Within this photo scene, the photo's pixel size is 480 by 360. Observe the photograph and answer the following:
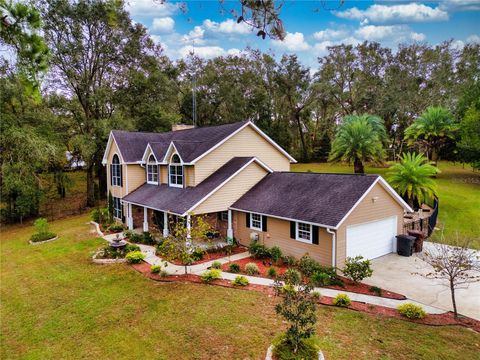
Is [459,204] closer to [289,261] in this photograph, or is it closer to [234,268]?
[289,261]

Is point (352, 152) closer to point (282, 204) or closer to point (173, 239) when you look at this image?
point (282, 204)

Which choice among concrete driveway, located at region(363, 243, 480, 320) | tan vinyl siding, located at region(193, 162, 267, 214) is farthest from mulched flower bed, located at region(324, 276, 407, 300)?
tan vinyl siding, located at region(193, 162, 267, 214)

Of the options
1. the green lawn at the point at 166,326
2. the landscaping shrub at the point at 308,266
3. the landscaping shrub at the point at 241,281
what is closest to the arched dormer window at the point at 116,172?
the green lawn at the point at 166,326

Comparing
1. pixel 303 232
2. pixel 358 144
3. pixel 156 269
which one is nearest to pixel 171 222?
pixel 156 269

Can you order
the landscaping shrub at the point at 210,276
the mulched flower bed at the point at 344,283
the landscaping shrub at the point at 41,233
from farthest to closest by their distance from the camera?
the landscaping shrub at the point at 41,233, the landscaping shrub at the point at 210,276, the mulched flower bed at the point at 344,283

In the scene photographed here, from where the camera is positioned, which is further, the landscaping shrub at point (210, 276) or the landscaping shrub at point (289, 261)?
the landscaping shrub at point (289, 261)

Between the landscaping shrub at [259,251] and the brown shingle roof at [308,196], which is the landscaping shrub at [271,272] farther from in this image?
the brown shingle roof at [308,196]

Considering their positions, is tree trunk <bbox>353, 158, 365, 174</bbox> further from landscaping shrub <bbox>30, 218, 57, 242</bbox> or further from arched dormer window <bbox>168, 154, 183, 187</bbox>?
landscaping shrub <bbox>30, 218, 57, 242</bbox>
